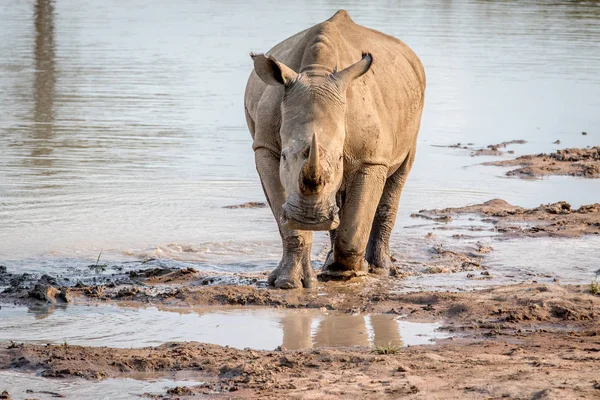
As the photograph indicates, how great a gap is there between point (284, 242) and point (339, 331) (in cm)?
135

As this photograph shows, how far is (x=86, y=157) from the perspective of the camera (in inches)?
587

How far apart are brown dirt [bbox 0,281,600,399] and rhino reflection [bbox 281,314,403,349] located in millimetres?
338

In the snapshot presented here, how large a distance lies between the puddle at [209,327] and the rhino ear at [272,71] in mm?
1666

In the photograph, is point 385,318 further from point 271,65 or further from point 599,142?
point 599,142

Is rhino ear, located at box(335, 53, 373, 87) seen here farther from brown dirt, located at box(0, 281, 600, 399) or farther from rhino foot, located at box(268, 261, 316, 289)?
brown dirt, located at box(0, 281, 600, 399)

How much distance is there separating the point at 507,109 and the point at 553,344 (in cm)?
1358

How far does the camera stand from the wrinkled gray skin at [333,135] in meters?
7.97

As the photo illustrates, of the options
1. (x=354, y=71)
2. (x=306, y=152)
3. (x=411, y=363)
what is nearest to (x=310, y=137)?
(x=306, y=152)

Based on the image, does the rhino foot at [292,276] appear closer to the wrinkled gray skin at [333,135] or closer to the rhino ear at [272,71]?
the wrinkled gray skin at [333,135]

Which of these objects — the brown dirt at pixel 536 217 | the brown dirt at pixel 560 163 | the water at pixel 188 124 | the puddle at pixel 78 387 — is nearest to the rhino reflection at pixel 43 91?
the water at pixel 188 124

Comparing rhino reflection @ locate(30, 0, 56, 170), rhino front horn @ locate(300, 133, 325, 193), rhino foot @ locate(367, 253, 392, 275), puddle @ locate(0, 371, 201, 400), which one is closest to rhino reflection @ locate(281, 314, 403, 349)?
rhino front horn @ locate(300, 133, 325, 193)

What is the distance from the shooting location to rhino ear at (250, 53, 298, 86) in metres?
8.09

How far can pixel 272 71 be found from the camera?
819cm

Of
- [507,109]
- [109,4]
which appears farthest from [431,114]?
[109,4]
